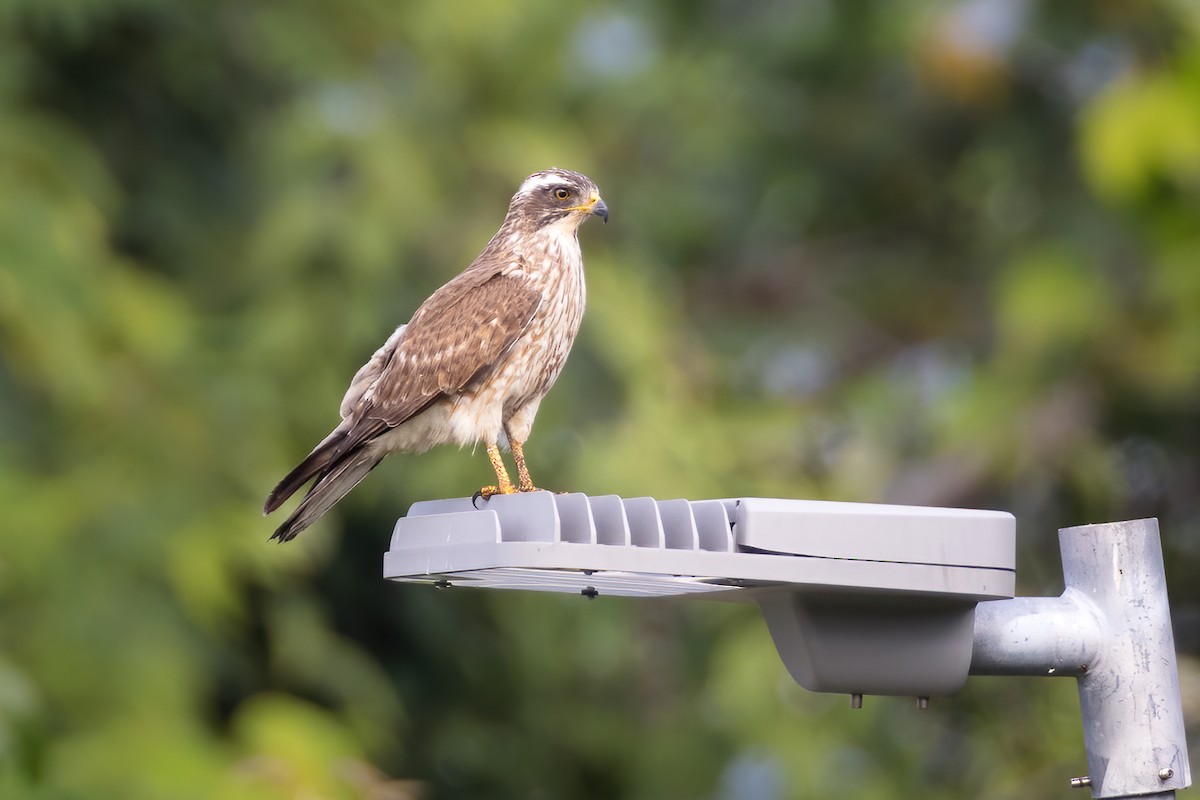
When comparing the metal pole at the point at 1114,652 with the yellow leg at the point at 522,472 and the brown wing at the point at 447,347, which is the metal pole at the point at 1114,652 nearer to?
the yellow leg at the point at 522,472

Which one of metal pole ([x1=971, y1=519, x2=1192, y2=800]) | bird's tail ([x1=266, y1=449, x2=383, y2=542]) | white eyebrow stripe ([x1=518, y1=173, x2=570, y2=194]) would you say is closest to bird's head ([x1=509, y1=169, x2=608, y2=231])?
white eyebrow stripe ([x1=518, y1=173, x2=570, y2=194])

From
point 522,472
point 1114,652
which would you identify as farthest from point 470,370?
point 1114,652

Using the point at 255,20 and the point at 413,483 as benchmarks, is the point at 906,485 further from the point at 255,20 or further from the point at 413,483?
the point at 255,20

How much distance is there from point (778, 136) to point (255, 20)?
9.89 ft

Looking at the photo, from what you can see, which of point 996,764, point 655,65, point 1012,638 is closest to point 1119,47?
point 996,764

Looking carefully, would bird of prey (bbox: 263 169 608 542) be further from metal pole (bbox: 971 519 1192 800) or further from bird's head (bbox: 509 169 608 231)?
metal pole (bbox: 971 519 1192 800)

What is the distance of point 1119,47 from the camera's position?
7.99 meters

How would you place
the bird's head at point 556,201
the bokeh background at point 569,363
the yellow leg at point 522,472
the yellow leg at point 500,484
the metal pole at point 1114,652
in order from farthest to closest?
1. the bokeh background at point 569,363
2. the bird's head at point 556,201
3. the yellow leg at point 522,472
4. the yellow leg at point 500,484
5. the metal pole at point 1114,652

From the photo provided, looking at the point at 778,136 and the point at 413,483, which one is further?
the point at 778,136

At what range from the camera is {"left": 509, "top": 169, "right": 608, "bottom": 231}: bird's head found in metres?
4.68

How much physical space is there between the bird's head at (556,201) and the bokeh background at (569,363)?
5.92 feet

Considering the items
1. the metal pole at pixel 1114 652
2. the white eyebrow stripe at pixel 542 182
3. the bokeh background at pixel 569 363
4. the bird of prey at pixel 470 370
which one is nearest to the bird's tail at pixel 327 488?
the bird of prey at pixel 470 370

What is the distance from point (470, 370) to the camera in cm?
420

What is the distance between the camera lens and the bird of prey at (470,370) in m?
4.12
